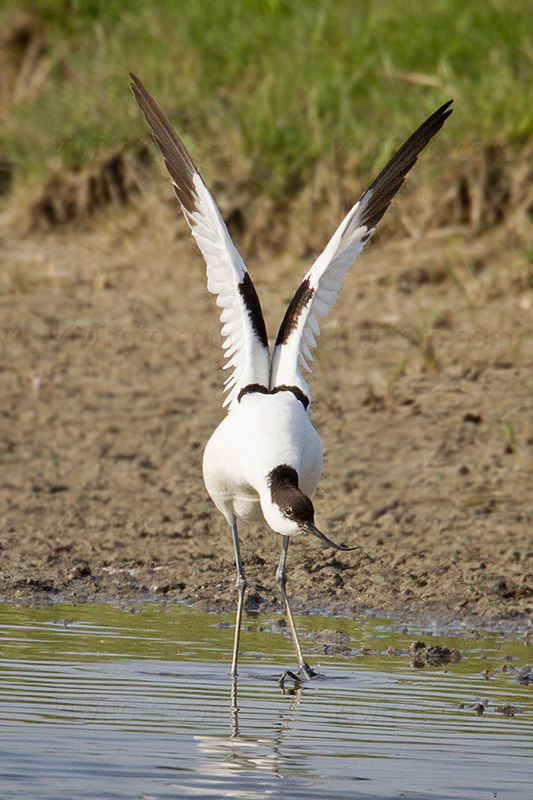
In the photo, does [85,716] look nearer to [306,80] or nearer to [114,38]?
[306,80]

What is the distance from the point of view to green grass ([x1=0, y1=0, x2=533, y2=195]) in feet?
29.9

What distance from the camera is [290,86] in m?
9.55

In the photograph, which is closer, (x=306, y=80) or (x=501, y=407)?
(x=501, y=407)

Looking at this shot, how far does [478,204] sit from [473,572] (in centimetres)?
343

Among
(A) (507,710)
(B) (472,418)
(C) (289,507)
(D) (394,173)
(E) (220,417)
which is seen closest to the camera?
(A) (507,710)

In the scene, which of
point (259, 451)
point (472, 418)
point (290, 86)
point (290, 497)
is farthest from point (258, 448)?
point (290, 86)

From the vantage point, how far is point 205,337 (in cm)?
844

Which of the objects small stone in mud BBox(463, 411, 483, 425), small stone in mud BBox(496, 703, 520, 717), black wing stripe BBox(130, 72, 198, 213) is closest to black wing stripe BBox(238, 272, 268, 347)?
black wing stripe BBox(130, 72, 198, 213)

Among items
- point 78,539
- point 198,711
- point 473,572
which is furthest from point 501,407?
point 198,711

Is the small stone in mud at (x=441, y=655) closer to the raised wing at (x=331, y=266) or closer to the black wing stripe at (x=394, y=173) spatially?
the raised wing at (x=331, y=266)

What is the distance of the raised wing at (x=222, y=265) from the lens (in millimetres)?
5277

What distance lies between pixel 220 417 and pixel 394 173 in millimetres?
2414

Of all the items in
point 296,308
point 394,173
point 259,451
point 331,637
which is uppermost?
point 394,173

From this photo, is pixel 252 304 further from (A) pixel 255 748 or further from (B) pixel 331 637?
(A) pixel 255 748
